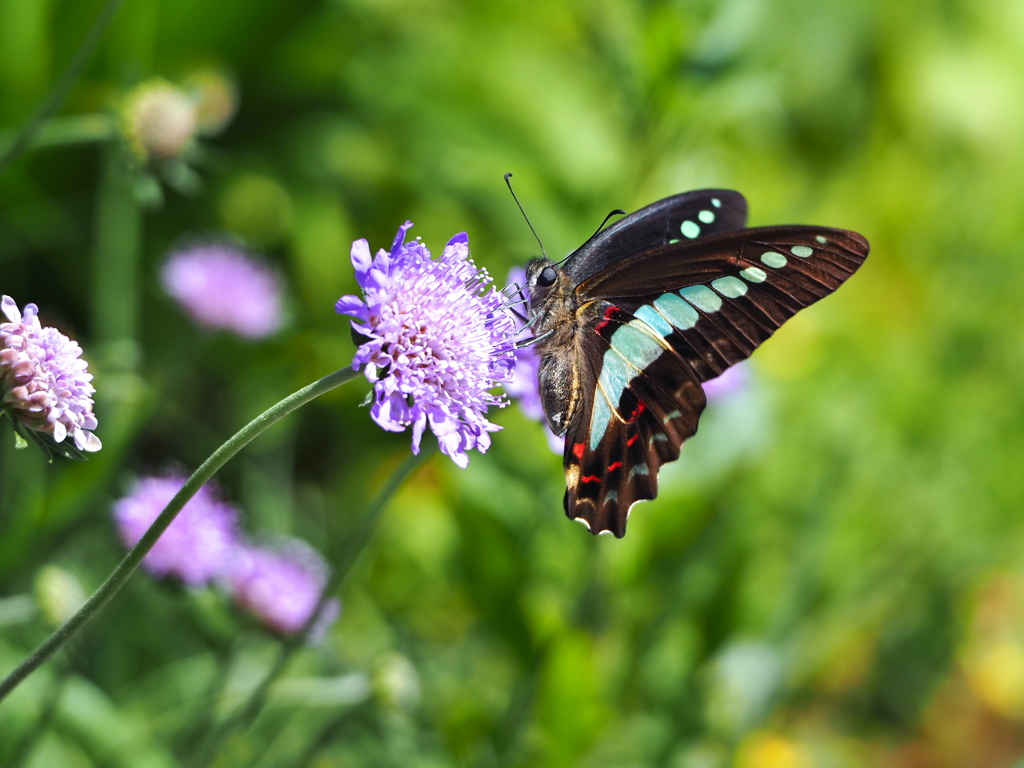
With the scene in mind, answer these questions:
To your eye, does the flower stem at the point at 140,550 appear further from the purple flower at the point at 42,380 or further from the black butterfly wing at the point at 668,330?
the black butterfly wing at the point at 668,330

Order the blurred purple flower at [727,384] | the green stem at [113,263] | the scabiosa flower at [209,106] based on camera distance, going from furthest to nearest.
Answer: the blurred purple flower at [727,384] < the green stem at [113,263] < the scabiosa flower at [209,106]

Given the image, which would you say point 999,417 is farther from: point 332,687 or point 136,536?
point 136,536

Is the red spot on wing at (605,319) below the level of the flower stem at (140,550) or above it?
above

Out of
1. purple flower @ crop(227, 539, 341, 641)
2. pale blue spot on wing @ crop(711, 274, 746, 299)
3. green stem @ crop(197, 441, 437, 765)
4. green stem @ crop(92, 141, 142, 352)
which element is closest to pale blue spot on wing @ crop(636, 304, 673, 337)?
pale blue spot on wing @ crop(711, 274, 746, 299)

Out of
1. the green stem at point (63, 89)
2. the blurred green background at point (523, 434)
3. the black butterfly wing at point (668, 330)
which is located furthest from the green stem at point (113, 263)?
the black butterfly wing at point (668, 330)

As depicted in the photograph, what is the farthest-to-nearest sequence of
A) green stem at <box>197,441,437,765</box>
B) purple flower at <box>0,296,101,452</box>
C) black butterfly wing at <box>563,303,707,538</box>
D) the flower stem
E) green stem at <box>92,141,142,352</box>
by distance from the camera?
1. green stem at <box>92,141,142,352</box>
2. black butterfly wing at <box>563,303,707,538</box>
3. green stem at <box>197,441,437,765</box>
4. purple flower at <box>0,296,101,452</box>
5. the flower stem

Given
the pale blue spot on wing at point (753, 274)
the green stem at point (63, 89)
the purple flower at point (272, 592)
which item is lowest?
the purple flower at point (272, 592)

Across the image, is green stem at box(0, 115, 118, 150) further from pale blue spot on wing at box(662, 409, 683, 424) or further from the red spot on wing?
pale blue spot on wing at box(662, 409, 683, 424)
